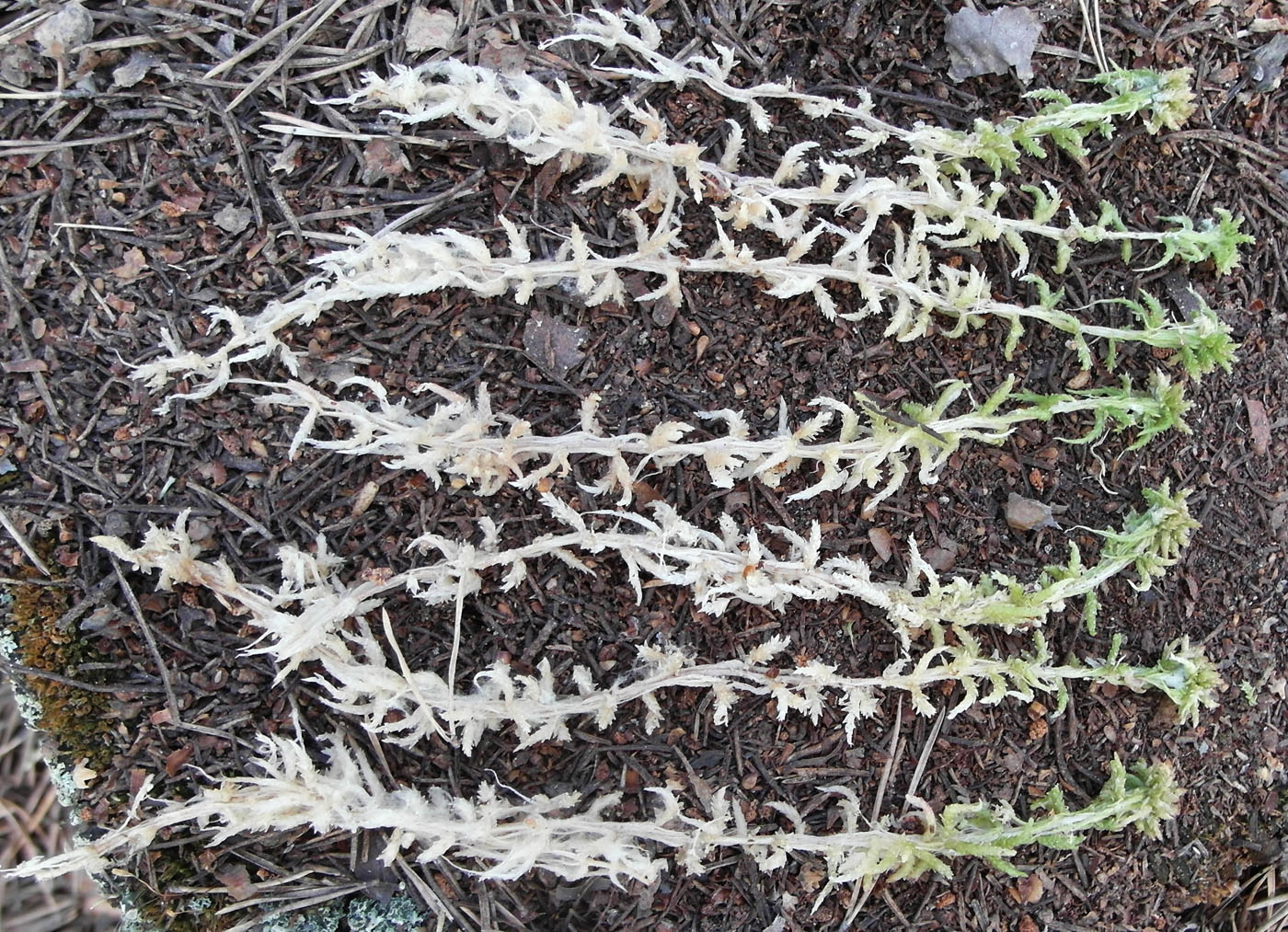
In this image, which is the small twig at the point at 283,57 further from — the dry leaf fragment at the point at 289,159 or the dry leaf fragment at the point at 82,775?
the dry leaf fragment at the point at 82,775

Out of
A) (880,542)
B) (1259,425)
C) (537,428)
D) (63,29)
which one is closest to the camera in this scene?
(63,29)

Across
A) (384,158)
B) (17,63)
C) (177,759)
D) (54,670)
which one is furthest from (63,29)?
(177,759)

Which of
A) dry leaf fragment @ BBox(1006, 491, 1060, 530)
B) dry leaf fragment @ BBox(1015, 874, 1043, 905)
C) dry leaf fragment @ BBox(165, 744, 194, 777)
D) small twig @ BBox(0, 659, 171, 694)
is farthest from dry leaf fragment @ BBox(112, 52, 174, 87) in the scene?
dry leaf fragment @ BBox(1015, 874, 1043, 905)

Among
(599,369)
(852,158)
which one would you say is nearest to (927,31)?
(852,158)

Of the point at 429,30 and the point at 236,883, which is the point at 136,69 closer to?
the point at 429,30

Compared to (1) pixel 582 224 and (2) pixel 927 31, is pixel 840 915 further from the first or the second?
(2) pixel 927 31

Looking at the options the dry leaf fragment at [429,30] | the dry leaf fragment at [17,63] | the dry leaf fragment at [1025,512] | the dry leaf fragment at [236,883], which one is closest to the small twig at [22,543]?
the dry leaf fragment at [236,883]

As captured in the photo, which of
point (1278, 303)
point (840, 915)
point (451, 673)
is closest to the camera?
point (451, 673)
